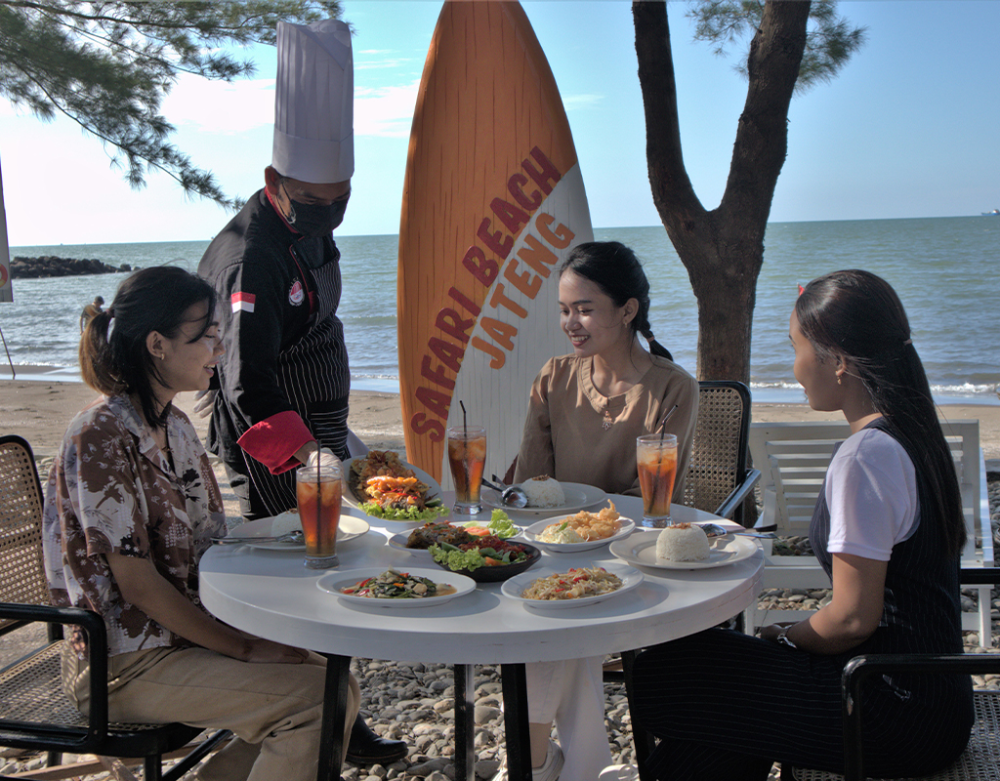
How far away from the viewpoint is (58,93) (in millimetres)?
4625

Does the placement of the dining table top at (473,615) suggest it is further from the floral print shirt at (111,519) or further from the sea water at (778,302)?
the sea water at (778,302)

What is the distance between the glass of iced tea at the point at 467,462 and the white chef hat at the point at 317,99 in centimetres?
115

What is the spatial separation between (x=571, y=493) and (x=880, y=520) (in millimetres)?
777

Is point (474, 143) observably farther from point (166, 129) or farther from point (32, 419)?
point (32, 419)

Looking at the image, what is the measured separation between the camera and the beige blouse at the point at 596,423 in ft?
7.22

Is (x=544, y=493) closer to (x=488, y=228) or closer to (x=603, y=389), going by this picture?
(x=603, y=389)

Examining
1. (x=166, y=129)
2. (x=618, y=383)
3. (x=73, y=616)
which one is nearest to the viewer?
(x=73, y=616)

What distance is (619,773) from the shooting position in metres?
1.95

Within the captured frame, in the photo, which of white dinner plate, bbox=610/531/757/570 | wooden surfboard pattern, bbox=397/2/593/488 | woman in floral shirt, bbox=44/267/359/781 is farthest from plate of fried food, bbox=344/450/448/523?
wooden surfboard pattern, bbox=397/2/593/488

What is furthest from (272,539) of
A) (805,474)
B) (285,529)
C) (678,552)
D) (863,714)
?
(805,474)

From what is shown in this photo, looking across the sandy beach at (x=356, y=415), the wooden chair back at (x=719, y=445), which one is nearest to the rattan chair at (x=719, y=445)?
the wooden chair back at (x=719, y=445)

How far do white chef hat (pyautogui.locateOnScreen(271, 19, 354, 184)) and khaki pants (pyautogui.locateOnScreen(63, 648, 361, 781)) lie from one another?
1525 mm

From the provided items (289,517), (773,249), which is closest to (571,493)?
(289,517)

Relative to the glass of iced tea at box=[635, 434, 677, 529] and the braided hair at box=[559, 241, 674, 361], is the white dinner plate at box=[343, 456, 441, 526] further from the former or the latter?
the braided hair at box=[559, 241, 674, 361]
